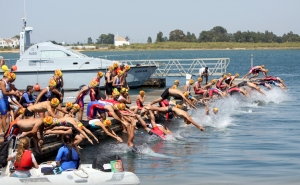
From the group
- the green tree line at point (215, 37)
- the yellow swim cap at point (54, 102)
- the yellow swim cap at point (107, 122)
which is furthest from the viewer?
the green tree line at point (215, 37)

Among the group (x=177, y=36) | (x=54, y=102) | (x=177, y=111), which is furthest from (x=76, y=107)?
(x=177, y=36)

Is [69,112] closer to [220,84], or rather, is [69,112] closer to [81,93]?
[81,93]

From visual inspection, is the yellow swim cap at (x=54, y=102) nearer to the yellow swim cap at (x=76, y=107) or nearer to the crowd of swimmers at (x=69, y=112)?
the crowd of swimmers at (x=69, y=112)

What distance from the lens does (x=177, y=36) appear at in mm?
193250

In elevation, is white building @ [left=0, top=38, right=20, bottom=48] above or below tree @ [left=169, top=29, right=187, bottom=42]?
below

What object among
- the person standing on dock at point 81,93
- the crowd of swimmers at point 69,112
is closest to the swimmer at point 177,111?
the crowd of swimmers at point 69,112

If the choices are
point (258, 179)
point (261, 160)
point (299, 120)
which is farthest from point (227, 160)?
point (299, 120)

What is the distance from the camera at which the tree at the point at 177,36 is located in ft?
630

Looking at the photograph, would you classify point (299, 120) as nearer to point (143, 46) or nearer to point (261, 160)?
point (261, 160)

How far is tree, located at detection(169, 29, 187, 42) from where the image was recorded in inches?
7555

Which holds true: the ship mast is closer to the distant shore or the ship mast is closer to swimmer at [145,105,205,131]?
swimmer at [145,105,205,131]

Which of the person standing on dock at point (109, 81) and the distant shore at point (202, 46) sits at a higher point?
the person standing on dock at point (109, 81)

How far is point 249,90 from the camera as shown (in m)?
32.8

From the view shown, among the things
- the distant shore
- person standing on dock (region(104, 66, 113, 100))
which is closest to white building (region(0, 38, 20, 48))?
the distant shore
